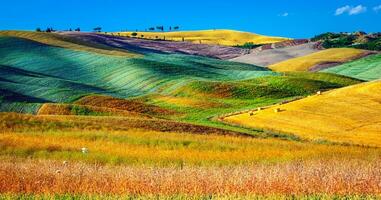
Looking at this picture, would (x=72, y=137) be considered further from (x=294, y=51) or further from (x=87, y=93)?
(x=294, y=51)

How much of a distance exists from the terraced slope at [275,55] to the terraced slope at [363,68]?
23650 millimetres

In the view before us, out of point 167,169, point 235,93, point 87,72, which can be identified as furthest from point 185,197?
point 87,72

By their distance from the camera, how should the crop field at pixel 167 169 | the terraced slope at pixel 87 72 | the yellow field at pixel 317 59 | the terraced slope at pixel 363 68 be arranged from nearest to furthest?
the crop field at pixel 167 169, the terraced slope at pixel 87 72, the terraced slope at pixel 363 68, the yellow field at pixel 317 59

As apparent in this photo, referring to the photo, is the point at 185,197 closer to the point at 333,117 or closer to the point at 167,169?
the point at 167,169

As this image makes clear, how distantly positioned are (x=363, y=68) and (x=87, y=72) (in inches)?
1766

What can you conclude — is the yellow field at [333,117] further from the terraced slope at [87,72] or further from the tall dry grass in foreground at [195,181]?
the terraced slope at [87,72]

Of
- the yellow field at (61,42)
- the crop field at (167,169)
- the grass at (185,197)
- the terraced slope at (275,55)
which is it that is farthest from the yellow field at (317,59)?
the grass at (185,197)

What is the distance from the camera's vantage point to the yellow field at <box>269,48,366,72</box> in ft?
400

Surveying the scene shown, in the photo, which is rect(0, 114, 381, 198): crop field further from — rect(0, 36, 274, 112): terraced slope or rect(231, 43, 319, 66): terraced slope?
rect(231, 43, 319, 66): terraced slope

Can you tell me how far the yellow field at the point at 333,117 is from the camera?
43.2 m

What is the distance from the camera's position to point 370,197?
13047 mm

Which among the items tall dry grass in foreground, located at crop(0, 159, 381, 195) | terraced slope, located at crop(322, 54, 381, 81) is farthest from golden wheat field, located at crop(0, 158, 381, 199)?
terraced slope, located at crop(322, 54, 381, 81)

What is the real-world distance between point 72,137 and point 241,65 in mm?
85785

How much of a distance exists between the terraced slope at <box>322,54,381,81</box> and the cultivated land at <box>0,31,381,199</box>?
0.50 meters
